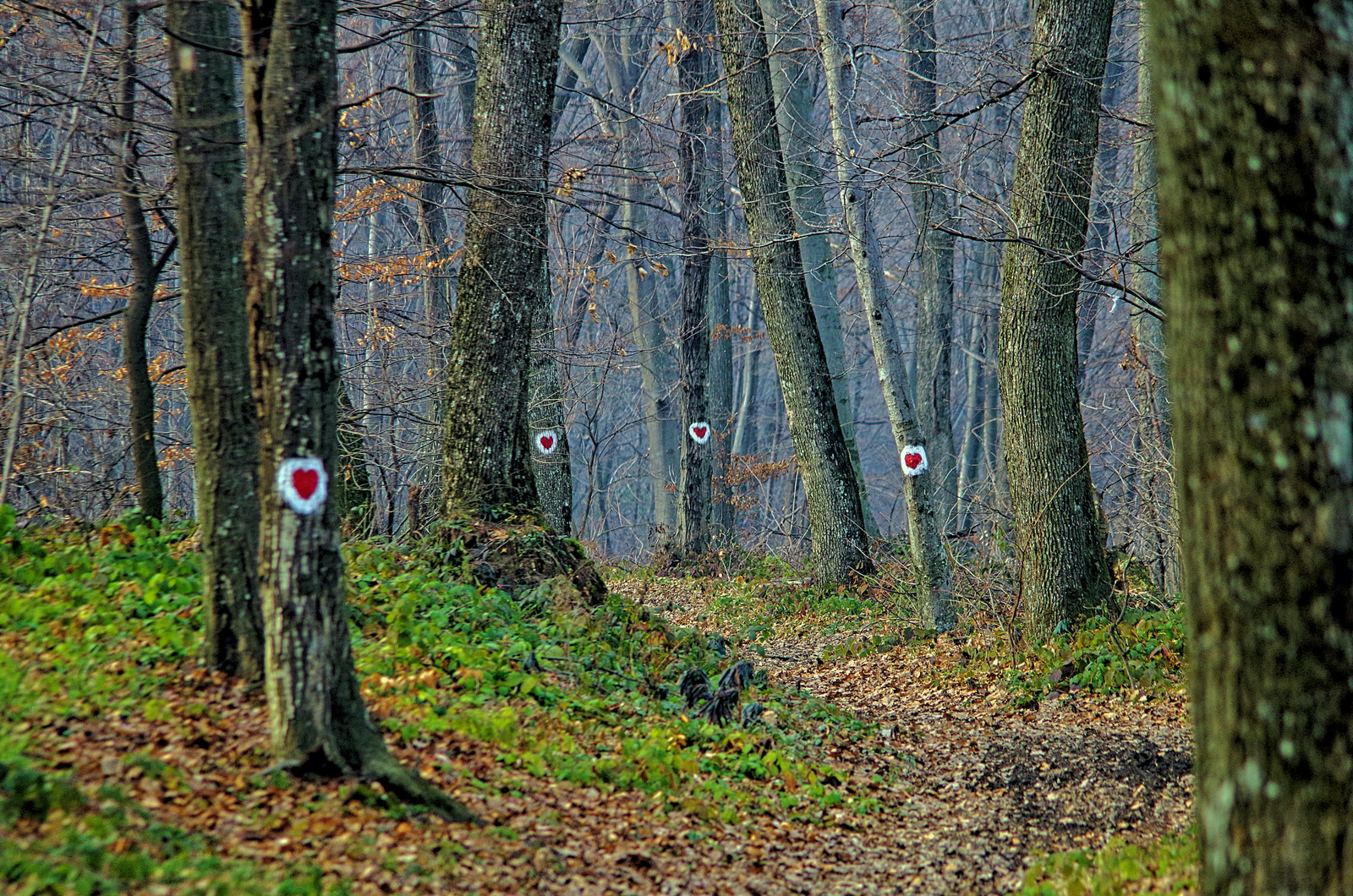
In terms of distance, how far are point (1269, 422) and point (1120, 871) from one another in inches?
107

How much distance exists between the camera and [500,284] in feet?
28.0

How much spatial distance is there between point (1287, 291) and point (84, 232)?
31.1 feet

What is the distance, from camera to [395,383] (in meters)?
13.0

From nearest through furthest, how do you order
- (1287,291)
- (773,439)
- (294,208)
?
(1287,291) → (294,208) → (773,439)

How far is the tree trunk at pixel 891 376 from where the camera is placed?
32.9 ft

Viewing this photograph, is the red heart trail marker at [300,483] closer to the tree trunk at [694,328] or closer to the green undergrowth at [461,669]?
the green undergrowth at [461,669]

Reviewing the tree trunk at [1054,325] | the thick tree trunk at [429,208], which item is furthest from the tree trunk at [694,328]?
the tree trunk at [1054,325]

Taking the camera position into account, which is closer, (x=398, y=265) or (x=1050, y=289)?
(x=1050, y=289)

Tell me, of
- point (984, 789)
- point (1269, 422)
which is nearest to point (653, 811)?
point (984, 789)

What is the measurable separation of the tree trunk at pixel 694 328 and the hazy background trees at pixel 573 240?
1.35 feet

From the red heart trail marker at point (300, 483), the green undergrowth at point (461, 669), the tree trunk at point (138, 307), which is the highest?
the tree trunk at point (138, 307)

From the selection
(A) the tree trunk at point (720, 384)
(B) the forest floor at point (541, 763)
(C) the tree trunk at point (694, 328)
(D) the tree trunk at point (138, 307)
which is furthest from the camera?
(A) the tree trunk at point (720, 384)

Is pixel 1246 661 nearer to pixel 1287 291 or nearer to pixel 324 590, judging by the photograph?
pixel 1287 291

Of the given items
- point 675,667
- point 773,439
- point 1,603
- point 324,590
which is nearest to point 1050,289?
point 675,667
